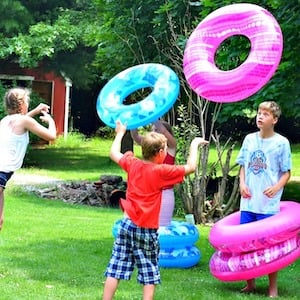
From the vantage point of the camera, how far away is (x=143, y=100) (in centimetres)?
619

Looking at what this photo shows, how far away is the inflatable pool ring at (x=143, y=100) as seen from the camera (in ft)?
19.5

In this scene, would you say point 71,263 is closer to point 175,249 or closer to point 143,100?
point 175,249

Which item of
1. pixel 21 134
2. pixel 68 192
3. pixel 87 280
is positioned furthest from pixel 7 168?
pixel 68 192

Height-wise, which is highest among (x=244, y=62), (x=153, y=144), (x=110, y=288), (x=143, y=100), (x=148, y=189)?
(x=244, y=62)

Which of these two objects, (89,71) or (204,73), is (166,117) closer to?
(204,73)

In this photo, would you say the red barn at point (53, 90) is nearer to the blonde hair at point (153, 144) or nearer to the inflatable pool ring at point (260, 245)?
the inflatable pool ring at point (260, 245)

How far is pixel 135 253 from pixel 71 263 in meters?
2.24

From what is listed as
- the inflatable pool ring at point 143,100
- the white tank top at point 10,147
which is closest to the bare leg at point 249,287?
the inflatable pool ring at point 143,100

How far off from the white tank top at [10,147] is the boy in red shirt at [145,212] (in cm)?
106

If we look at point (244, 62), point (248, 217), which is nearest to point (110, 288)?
point (248, 217)

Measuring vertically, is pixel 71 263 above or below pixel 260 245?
below

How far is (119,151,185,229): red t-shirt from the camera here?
16.4 feet

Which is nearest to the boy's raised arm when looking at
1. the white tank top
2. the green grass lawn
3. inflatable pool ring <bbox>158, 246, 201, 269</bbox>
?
the white tank top

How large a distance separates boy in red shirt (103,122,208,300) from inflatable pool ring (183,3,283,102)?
1074 millimetres
